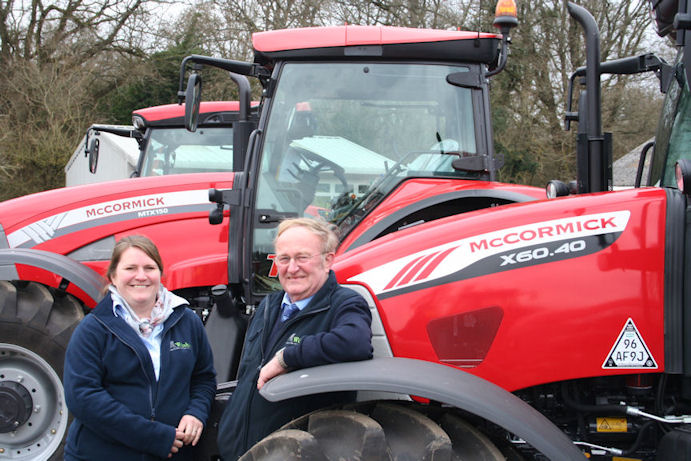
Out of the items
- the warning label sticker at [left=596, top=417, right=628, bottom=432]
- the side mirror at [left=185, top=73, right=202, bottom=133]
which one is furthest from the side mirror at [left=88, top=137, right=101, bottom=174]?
the warning label sticker at [left=596, top=417, right=628, bottom=432]

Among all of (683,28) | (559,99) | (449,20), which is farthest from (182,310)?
(449,20)

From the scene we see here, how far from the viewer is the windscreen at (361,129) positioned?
145 inches

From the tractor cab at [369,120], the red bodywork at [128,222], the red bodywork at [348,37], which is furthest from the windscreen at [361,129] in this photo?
the red bodywork at [128,222]

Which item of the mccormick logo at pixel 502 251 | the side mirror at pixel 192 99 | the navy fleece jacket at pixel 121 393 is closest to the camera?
the mccormick logo at pixel 502 251

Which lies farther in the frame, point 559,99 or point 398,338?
point 559,99

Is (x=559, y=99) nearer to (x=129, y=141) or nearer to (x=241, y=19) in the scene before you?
(x=241, y=19)

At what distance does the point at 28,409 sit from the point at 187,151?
4340 millimetres

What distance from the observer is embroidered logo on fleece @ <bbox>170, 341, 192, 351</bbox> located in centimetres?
246

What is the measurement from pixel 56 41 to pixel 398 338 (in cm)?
2017

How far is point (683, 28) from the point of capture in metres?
2.14

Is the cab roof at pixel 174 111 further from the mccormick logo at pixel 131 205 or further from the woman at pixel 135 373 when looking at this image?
the woman at pixel 135 373

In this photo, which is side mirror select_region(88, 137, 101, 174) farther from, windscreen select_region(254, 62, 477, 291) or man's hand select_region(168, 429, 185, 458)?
man's hand select_region(168, 429, 185, 458)

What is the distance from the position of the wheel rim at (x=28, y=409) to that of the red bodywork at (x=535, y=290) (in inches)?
92.5

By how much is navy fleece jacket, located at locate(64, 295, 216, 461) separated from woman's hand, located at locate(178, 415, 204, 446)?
0.03 metres
